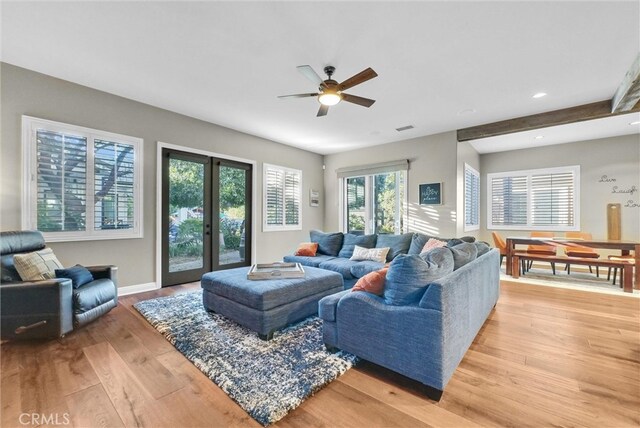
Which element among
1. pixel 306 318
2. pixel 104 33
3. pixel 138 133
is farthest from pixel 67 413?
pixel 138 133

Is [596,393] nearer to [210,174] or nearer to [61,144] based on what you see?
[210,174]

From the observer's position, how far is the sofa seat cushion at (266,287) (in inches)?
100

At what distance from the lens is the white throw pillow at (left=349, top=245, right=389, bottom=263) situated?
4.11 m

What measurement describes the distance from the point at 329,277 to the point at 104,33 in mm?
3245

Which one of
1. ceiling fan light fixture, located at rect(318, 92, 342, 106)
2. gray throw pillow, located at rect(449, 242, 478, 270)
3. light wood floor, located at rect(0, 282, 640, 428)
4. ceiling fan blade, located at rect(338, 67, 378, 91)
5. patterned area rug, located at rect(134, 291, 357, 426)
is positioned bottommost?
light wood floor, located at rect(0, 282, 640, 428)

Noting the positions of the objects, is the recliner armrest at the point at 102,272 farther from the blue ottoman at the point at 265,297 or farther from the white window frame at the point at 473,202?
the white window frame at the point at 473,202

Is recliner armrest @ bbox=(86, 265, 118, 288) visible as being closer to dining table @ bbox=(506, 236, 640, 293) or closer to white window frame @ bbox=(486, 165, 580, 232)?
dining table @ bbox=(506, 236, 640, 293)

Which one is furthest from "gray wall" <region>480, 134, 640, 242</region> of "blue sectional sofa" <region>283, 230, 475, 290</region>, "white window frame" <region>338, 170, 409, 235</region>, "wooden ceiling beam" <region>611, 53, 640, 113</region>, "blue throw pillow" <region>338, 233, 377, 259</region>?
"blue throw pillow" <region>338, 233, 377, 259</region>

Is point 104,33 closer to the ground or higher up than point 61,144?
higher up

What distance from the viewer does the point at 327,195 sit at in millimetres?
7246

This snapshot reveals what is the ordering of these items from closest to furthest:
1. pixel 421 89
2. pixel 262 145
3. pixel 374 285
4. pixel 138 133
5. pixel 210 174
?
pixel 374 285, pixel 421 89, pixel 138 133, pixel 210 174, pixel 262 145

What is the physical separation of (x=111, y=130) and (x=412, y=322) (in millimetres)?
4467

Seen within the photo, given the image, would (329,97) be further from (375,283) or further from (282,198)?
(282,198)

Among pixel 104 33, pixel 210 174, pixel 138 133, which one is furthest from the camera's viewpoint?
pixel 210 174
